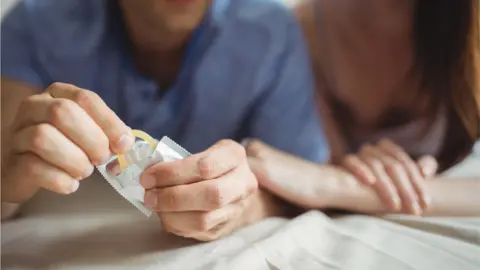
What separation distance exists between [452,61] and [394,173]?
13cm

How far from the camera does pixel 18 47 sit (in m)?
0.52

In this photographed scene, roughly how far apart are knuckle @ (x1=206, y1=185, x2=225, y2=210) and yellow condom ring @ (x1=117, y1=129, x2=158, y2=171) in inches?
2.3

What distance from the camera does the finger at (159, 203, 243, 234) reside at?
1.59ft

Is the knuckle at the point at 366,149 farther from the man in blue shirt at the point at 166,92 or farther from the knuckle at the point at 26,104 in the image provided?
the knuckle at the point at 26,104

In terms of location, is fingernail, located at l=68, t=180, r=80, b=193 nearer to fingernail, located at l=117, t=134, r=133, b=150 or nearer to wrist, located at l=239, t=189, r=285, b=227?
fingernail, located at l=117, t=134, r=133, b=150

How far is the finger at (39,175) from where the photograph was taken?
46 centimetres

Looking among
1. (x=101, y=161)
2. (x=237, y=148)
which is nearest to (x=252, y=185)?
(x=237, y=148)

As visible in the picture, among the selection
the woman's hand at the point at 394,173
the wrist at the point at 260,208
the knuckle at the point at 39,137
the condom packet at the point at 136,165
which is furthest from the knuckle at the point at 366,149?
the knuckle at the point at 39,137

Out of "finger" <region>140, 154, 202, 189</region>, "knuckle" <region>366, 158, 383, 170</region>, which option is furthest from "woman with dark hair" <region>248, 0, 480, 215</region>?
"finger" <region>140, 154, 202, 189</region>

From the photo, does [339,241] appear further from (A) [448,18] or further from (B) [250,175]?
(A) [448,18]

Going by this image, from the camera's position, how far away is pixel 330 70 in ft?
1.91

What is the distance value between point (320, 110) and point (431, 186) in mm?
136

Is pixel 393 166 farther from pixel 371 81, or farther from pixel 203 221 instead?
pixel 203 221

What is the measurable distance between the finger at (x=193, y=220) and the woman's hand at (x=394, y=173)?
0.16 meters
